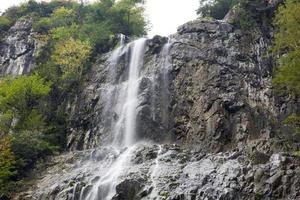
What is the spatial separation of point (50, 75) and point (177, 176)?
1975 centimetres

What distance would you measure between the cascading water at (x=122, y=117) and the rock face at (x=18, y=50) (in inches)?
472

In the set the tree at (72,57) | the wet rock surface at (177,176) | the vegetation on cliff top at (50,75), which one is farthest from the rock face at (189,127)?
the vegetation on cliff top at (50,75)

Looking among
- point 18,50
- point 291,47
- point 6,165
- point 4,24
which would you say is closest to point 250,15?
point 291,47

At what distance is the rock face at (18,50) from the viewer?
45.6m

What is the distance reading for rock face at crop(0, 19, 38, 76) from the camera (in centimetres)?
4562

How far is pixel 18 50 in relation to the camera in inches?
1881

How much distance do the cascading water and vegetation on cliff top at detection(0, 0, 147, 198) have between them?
4074 mm

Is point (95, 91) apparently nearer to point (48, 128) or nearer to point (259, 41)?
point (48, 128)

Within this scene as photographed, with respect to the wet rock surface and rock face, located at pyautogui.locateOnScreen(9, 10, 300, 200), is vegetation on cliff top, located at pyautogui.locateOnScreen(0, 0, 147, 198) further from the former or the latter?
the wet rock surface

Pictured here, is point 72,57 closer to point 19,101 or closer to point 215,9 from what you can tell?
point 19,101

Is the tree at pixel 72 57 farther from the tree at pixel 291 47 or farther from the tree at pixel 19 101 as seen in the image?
the tree at pixel 291 47

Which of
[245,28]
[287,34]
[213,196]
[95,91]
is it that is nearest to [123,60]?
[95,91]

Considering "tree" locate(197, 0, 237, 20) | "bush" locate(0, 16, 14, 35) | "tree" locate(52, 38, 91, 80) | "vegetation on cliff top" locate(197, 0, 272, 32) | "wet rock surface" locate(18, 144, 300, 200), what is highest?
"bush" locate(0, 16, 14, 35)

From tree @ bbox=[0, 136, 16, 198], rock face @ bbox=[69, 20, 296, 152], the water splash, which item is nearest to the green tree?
rock face @ bbox=[69, 20, 296, 152]
